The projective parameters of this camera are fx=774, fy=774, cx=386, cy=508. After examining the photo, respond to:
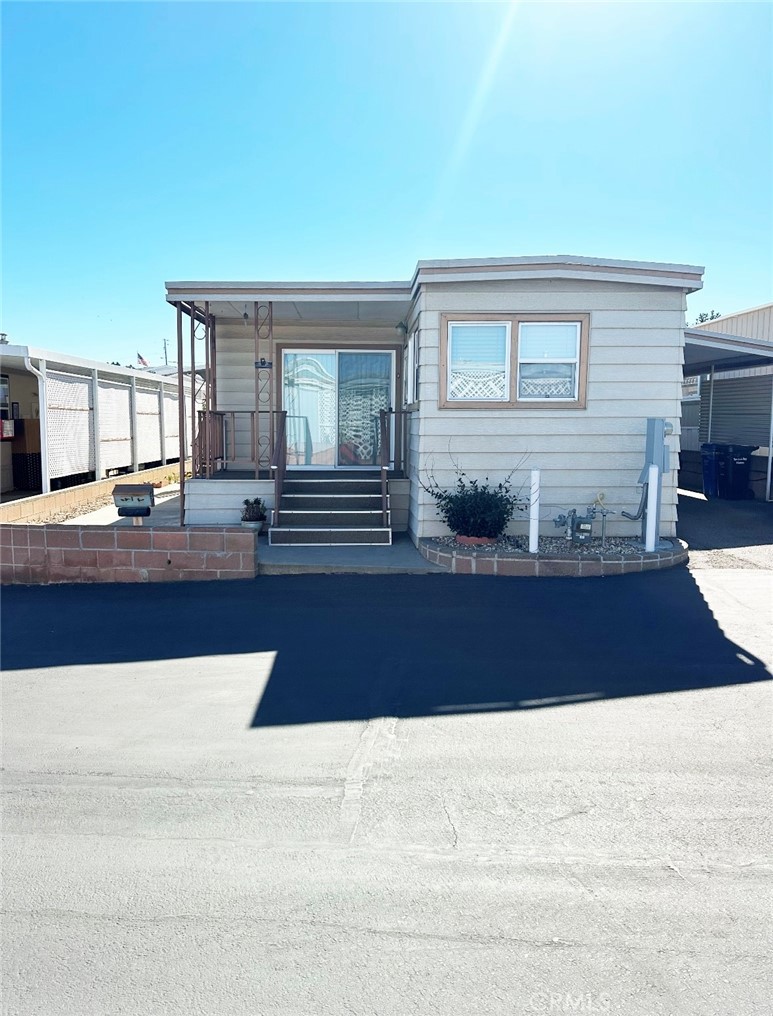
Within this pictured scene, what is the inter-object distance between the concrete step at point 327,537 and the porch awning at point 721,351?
5.49m

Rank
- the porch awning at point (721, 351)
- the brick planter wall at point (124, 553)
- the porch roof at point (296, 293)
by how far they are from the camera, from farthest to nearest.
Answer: the porch awning at point (721, 351)
the porch roof at point (296, 293)
the brick planter wall at point (124, 553)

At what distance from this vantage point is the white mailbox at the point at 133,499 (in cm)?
820

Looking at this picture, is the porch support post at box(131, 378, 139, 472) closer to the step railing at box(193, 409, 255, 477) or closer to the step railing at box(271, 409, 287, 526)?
the step railing at box(193, 409, 255, 477)

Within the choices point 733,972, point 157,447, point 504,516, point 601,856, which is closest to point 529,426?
point 504,516

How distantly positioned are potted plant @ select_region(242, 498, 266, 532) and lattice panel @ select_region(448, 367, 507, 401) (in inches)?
116

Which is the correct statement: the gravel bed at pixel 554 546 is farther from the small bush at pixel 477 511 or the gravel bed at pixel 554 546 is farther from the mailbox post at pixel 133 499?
the mailbox post at pixel 133 499

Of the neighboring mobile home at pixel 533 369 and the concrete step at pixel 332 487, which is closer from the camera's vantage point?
the neighboring mobile home at pixel 533 369

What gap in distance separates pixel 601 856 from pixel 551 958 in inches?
26.6

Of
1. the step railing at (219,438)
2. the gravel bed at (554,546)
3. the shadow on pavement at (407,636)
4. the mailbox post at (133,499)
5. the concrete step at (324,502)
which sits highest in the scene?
the step railing at (219,438)

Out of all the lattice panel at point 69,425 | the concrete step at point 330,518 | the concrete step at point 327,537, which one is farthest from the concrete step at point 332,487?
the lattice panel at point 69,425

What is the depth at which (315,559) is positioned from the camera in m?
8.40

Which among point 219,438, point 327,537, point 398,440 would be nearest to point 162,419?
point 219,438

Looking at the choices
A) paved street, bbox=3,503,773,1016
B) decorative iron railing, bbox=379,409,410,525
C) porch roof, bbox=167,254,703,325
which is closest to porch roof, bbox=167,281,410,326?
porch roof, bbox=167,254,703,325

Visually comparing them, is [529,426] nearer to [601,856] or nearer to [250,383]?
[250,383]
